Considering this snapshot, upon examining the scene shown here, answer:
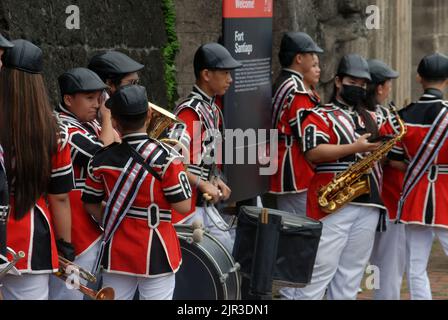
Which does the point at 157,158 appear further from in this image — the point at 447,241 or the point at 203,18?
the point at 203,18

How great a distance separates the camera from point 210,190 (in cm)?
788

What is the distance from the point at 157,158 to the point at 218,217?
66.1 inches

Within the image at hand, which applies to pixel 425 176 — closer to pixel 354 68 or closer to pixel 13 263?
pixel 354 68

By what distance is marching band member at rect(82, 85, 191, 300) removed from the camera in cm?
635

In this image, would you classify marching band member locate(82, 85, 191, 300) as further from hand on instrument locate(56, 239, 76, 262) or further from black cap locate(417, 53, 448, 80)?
black cap locate(417, 53, 448, 80)

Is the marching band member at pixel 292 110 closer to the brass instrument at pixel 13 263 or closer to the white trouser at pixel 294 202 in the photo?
the white trouser at pixel 294 202

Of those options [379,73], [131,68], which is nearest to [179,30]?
[379,73]

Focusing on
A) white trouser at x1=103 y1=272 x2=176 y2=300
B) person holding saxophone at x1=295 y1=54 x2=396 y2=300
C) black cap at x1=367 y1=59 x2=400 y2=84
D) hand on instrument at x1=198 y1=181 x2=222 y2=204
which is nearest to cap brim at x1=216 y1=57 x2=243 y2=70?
person holding saxophone at x1=295 y1=54 x2=396 y2=300

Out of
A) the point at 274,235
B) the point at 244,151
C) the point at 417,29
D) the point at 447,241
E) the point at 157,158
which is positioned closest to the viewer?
the point at 157,158

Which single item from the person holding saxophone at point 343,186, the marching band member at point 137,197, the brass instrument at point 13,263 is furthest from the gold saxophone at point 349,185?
the brass instrument at point 13,263

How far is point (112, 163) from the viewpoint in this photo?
638 cm

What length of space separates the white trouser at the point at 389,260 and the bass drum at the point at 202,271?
1736mm

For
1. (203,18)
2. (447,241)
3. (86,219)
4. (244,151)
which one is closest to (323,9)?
(203,18)

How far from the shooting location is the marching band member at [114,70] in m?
7.33
